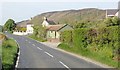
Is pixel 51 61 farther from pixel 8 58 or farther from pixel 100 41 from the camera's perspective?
pixel 100 41

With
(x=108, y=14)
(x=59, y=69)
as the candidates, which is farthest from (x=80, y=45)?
(x=108, y=14)

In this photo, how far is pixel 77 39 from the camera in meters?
35.4

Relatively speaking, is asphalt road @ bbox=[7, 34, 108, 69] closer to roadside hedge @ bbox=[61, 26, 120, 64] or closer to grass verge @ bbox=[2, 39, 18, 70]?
grass verge @ bbox=[2, 39, 18, 70]

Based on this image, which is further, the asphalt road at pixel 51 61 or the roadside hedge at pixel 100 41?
the roadside hedge at pixel 100 41

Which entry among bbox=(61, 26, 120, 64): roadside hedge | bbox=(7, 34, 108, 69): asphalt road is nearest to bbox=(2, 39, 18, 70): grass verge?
bbox=(7, 34, 108, 69): asphalt road

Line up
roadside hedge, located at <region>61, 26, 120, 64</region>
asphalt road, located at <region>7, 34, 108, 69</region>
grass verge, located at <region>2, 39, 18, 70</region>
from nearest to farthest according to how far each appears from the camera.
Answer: grass verge, located at <region>2, 39, 18, 70</region>
asphalt road, located at <region>7, 34, 108, 69</region>
roadside hedge, located at <region>61, 26, 120, 64</region>

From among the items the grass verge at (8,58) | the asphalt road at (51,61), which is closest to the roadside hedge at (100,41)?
the asphalt road at (51,61)

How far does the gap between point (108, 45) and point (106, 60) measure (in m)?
3.52

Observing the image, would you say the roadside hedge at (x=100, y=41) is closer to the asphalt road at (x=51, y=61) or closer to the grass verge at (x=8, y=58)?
the asphalt road at (x=51, y=61)

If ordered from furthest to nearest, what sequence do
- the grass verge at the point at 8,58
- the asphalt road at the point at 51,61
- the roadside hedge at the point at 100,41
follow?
the roadside hedge at the point at 100,41 < the asphalt road at the point at 51,61 < the grass verge at the point at 8,58

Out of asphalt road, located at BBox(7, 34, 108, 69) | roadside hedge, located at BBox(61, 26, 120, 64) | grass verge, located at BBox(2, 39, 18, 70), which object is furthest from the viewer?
roadside hedge, located at BBox(61, 26, 120, 64)

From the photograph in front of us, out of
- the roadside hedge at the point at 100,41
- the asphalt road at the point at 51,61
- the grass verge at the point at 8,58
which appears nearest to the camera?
the grass verge at the point at 8,58

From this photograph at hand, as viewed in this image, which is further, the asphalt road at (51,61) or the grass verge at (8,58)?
the asphalt road at (51,61)

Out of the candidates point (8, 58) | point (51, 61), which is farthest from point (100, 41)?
point (8, 58)
